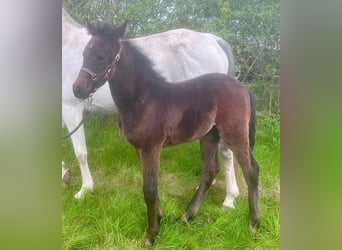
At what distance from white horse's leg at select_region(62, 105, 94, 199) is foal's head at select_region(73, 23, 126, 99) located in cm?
10

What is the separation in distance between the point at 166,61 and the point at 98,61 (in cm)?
21

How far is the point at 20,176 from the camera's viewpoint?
4.19 ft

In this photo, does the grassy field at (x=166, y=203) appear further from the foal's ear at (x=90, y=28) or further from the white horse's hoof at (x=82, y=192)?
the foal's ear at (x=90, y=28)

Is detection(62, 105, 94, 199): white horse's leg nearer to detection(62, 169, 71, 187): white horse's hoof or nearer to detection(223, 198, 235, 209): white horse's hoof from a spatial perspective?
detection(62, 169, 71, 187): white horse's hoof

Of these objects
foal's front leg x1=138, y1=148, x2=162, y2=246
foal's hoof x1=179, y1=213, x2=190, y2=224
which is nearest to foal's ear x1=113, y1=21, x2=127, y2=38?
foal's front leg x1=138, y1=148, x2=162, y2=246

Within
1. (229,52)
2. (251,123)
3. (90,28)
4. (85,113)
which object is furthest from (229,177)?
(90,28)

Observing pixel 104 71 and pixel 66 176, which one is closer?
pixel 104 71

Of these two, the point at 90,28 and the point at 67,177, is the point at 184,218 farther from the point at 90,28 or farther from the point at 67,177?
the point at 90,28

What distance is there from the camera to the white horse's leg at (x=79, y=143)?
1.23m

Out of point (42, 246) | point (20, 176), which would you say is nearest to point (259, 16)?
point (20, 176)

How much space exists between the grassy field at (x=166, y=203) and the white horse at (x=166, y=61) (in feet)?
0.09

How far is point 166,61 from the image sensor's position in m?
1.23

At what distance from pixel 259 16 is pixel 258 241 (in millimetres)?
692

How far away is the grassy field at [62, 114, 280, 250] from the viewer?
1188 mm
